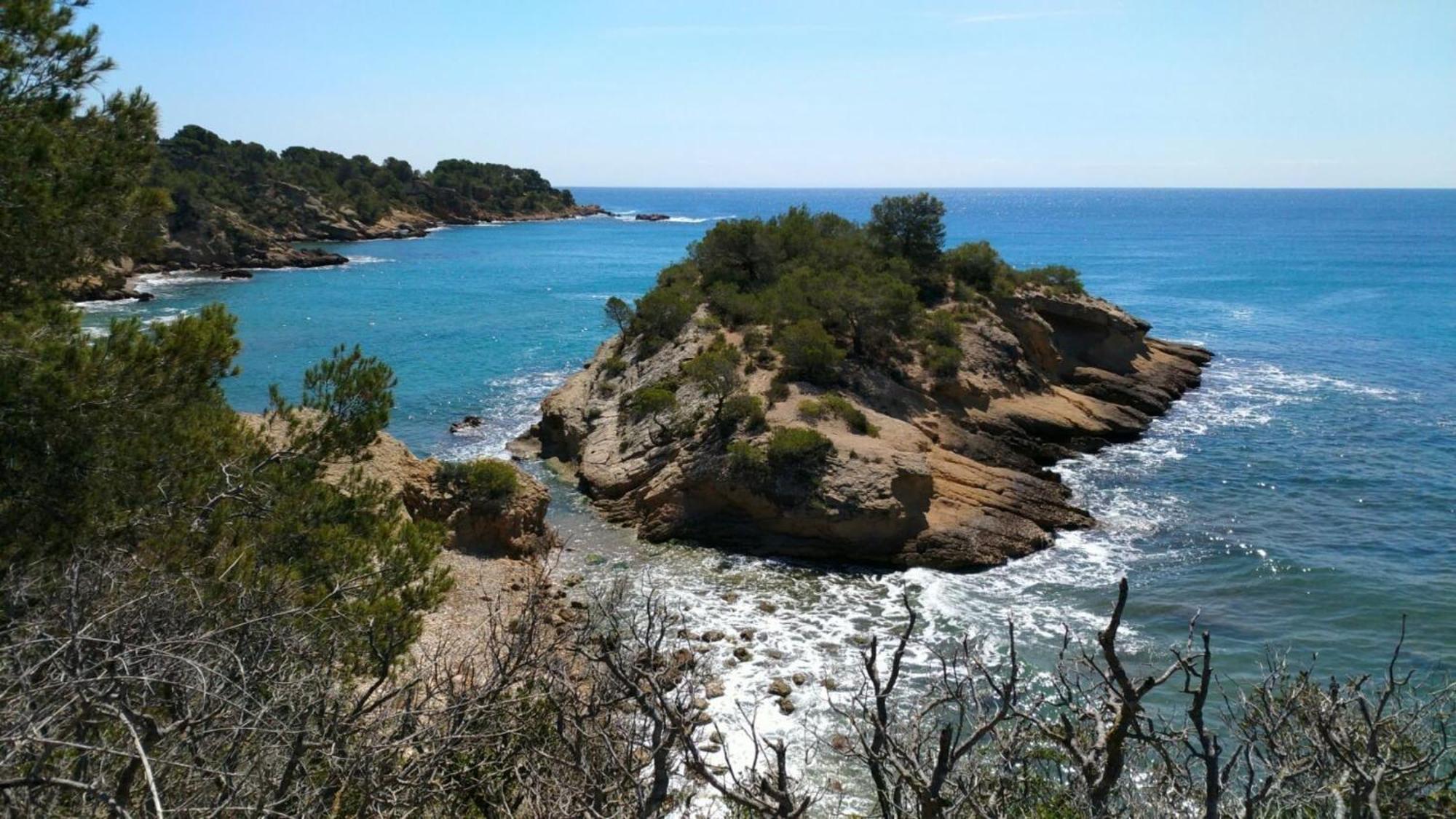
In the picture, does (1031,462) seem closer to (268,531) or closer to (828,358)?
(828,358)

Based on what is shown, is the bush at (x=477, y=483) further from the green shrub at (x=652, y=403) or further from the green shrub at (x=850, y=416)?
the green shrub at (x=850, y=416)

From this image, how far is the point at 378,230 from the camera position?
105 m

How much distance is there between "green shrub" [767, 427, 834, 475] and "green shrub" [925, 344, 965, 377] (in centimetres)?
864

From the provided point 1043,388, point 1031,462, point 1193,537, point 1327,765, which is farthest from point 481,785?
→ point 1043,388

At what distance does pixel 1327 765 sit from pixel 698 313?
27044mm

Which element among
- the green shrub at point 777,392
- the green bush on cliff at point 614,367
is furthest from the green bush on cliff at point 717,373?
the green bush on cliff at point 614,367

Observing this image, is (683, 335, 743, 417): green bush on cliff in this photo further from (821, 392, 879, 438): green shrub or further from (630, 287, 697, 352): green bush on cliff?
(630, 287, 697, 352): green bush on cliff

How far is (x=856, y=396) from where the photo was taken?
89.6 ft

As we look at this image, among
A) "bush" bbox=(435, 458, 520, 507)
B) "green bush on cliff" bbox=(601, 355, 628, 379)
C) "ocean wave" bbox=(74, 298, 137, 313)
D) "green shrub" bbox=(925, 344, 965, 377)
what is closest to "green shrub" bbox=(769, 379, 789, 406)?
"green shrub" bbox=(925, 344, 965, 377)

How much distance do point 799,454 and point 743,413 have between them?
2691 millimetres

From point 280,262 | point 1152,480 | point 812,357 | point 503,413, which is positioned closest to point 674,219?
point 280,262

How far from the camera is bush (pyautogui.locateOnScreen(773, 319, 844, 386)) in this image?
27188mm

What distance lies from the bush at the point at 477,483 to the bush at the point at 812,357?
388 inches

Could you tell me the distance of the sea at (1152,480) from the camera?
17.7 metres
